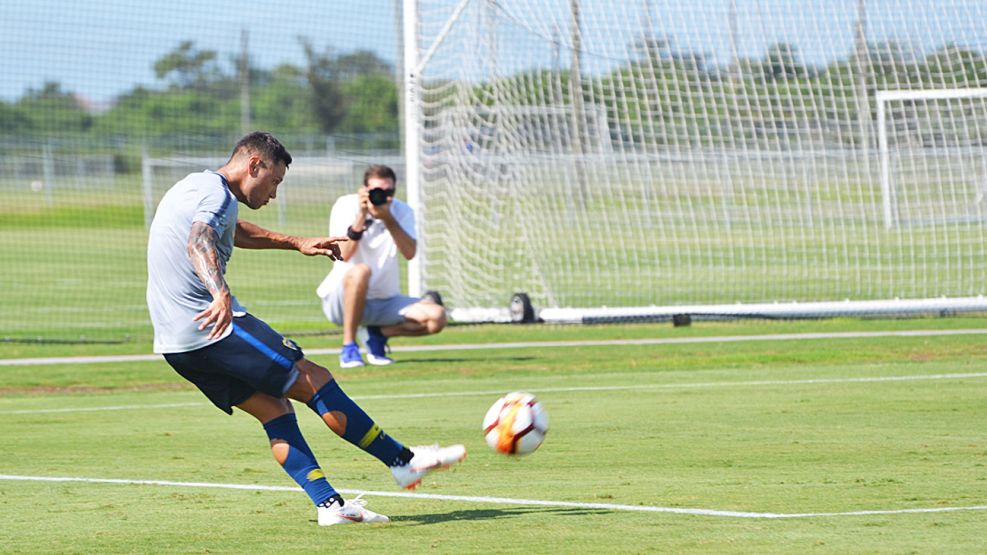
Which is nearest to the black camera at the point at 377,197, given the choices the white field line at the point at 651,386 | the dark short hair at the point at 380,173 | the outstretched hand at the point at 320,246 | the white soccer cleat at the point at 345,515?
the dark short hair at the point at 380,173

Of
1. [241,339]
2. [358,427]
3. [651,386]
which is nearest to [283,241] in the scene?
[241,339]

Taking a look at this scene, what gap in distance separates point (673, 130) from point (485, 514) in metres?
13.1

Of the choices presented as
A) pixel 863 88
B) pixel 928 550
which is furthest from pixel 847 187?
pixel 928 550

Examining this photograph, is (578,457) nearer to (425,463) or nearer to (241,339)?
(425,463)

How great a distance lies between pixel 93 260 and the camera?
110ft

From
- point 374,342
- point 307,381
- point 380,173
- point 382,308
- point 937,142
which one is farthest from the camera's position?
point 937,142

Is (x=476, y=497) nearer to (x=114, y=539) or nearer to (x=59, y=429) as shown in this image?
(x=114, y=539)

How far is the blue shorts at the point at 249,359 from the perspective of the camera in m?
6.70

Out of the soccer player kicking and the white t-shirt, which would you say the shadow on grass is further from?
the white t-shirt

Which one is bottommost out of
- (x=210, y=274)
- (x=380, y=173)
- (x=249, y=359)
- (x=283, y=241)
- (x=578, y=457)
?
(x=578, y=457)

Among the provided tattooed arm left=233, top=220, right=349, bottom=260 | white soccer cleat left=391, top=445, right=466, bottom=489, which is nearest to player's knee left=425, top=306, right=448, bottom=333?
tattooed arm left=233, top=220, right=349, bottom=260

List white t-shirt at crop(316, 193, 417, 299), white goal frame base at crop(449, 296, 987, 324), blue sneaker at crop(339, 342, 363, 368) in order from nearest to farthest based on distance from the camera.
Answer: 1. blue sneaker at crop(339, 342, 363, 368)
2. white t-shirt at crop(316, 193, 417, 299)
3. white goal frame base at crop(449, 296, 987, 324)

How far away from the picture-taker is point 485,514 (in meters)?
7.00

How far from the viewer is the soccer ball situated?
7266 millimetres
